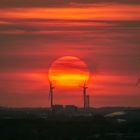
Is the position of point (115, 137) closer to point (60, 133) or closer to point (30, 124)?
point (60, 133)

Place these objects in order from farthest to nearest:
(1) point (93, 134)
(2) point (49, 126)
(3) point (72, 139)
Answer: (2) point (49, 126), (1) point (93, 134), (3) point (72, 139)

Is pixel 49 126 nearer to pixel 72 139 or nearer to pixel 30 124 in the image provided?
pixel 30 124

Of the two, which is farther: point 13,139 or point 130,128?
point 130,128

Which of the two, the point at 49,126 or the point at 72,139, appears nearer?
the point at 72,139

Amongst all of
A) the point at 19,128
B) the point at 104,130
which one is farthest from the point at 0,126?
the point at 104,130

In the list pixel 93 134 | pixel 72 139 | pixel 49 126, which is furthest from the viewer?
pixel 49 126

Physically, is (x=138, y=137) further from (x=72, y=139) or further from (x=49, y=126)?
(x=49, y=126)

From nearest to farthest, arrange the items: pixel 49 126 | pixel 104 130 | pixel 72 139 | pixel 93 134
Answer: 1. pixel 72 139
2. pixel 93 134
3. pixel 104 130
4. pixel 49 126

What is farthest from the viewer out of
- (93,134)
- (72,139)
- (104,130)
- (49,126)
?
(49,126)

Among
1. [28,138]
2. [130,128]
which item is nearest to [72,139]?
[28,138]
